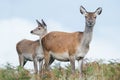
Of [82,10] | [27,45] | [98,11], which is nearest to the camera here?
[82,10]

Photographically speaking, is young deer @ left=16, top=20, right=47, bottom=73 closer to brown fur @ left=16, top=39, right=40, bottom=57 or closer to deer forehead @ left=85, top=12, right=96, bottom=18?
brown fur @ left=16, top=39, right=40, bottom=57

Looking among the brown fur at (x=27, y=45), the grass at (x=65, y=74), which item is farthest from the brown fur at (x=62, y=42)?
the brown fur at (x=27, y=45)

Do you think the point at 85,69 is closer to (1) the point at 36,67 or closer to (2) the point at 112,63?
(2) the point at 112,63

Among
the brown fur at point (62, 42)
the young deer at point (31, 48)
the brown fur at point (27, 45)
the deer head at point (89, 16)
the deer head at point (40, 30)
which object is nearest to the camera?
the deer head at point (89, 16)

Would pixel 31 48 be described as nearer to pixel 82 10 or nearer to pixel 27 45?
pixel 27 45

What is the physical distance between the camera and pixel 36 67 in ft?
66.1

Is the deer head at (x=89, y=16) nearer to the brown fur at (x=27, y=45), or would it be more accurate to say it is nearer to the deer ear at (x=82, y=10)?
the deer ear at (x=82, y=10)

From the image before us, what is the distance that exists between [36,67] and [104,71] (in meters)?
7.38

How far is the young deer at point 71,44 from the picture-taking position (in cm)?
1606

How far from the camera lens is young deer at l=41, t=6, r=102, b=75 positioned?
632 inches

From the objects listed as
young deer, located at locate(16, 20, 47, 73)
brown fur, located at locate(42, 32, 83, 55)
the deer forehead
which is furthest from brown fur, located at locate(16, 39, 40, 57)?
the deer forehead

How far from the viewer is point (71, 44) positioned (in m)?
16.4

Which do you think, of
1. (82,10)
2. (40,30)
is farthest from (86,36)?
(40,30)

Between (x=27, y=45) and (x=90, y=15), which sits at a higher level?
(x=90, y=15)
